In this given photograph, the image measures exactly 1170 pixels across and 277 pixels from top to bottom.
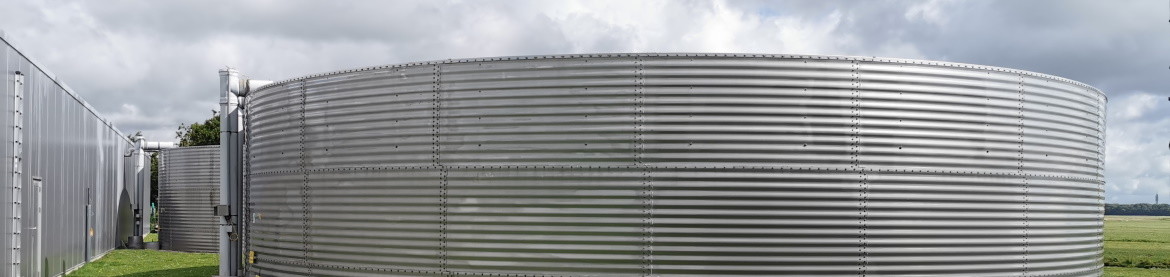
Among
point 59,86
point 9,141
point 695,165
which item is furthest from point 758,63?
point 59,86

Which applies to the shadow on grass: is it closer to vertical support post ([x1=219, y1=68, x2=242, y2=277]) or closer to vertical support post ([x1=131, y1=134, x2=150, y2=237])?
vertical support post ([x1=219, y1=68, x2=242, y2=277])

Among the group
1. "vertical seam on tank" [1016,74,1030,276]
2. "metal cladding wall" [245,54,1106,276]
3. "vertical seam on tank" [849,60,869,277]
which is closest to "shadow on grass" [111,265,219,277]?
"metal cladding wall" [245,54,1106,276]

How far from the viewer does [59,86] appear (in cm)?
2134

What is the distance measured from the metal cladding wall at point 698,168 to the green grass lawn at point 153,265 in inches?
407

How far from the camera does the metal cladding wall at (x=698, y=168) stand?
10.6m

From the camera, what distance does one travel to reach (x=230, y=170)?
15.5 metres

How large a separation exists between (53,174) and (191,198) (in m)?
9.04

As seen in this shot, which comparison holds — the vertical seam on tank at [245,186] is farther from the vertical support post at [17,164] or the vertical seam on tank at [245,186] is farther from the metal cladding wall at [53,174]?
the vertical support post at [17,164]

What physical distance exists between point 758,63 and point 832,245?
2112mm

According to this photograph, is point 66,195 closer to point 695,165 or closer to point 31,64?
point 31,64

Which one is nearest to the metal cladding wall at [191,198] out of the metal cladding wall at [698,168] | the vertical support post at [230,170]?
the vertical support post at [230,170]

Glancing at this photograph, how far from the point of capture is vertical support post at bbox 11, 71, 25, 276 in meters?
15.9

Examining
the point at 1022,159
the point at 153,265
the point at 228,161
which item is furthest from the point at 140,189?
the point at 1022,159

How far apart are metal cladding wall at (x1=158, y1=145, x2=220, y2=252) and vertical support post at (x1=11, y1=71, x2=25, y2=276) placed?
11.5 meters
